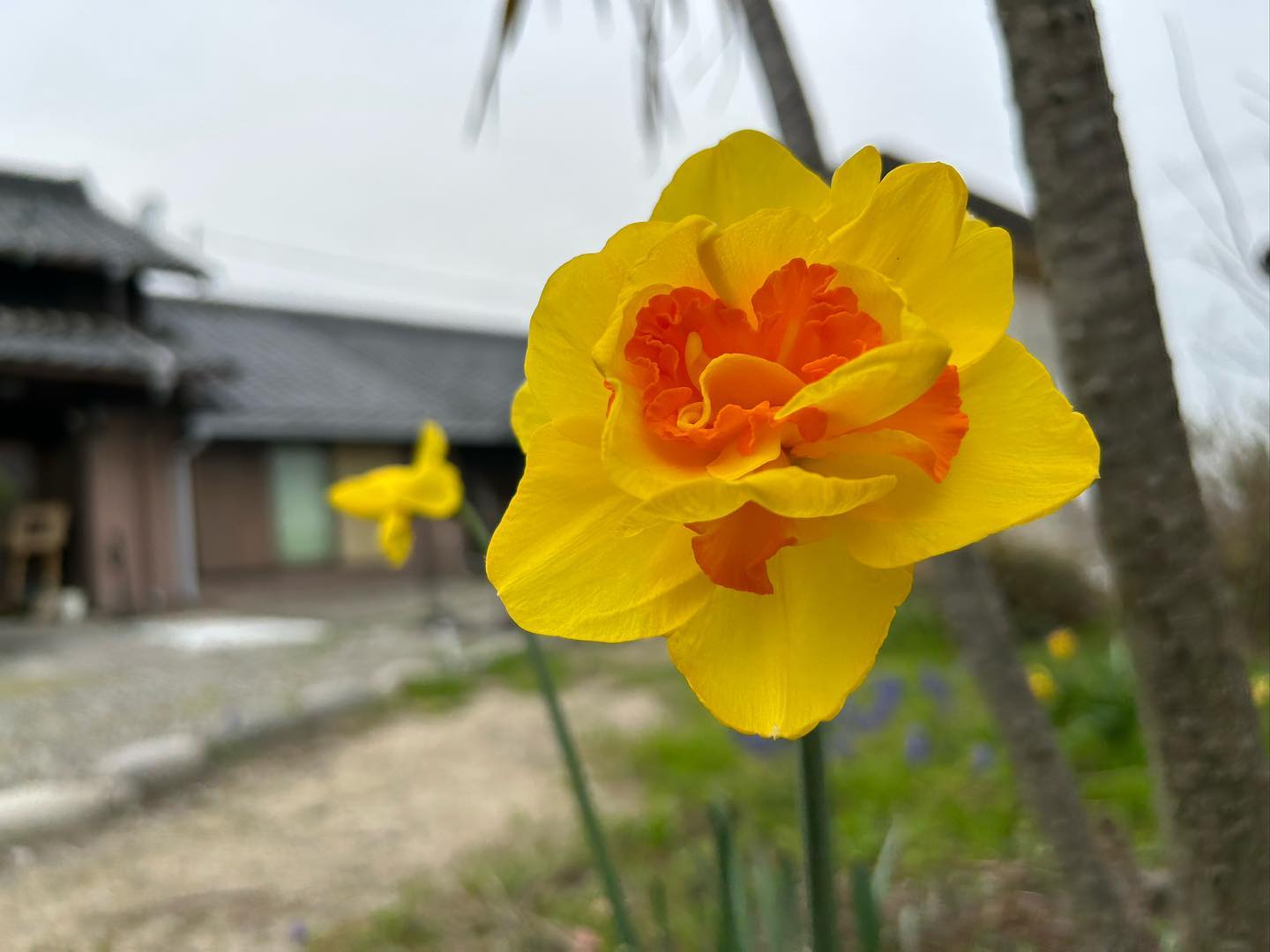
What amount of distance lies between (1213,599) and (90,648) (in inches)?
274

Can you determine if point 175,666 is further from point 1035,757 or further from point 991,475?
point 991,475

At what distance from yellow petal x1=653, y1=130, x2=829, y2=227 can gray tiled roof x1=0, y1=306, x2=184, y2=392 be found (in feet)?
27.7

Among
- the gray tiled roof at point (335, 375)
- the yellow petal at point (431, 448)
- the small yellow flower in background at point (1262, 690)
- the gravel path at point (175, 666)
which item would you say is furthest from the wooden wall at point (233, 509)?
the yellow petal at point (431, 448)

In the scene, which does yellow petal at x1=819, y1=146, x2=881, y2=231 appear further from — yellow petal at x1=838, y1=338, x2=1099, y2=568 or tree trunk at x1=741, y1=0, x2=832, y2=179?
tree trunk at x1=741, y1=0, x2=832, y2=179

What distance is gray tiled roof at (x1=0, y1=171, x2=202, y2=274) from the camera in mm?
8594

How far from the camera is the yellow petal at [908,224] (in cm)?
44

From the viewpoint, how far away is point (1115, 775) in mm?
2545

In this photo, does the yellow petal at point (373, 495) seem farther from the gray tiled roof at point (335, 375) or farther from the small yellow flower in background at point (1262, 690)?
the gray tiled roof at point (335, 375)

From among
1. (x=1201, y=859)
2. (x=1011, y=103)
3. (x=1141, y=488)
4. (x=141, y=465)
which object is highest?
(x=141, y=465)

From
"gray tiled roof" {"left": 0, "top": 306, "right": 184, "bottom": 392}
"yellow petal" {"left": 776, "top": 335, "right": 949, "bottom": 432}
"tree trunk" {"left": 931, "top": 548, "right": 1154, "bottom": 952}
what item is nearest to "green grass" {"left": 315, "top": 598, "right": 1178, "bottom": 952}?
"tree trunk" {"left": 931, "top": 548, "right": 1154, "bottom": 952}

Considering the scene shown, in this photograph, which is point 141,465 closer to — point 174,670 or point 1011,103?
point 174,670

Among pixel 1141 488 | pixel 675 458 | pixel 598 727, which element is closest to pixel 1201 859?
pixel 1141 488

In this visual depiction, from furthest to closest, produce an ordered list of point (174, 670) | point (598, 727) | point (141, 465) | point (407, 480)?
point (141, 465) → point (174, 670) → point (598, 727) → point (407, 480)

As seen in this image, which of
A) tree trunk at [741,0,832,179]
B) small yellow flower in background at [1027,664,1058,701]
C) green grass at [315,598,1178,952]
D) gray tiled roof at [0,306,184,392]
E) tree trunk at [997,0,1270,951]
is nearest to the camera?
tree trunk at [997,0,1270,951]
